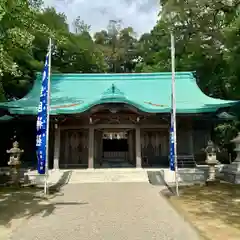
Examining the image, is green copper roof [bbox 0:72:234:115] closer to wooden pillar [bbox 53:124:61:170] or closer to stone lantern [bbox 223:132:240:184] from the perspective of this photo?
wooden pillar [bbox 53:124:61:170]

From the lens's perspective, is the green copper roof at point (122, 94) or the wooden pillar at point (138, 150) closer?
the green copper roof at point (122, 94)

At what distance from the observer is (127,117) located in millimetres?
15227

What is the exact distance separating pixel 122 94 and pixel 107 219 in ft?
27.8

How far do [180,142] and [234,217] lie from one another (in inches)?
363

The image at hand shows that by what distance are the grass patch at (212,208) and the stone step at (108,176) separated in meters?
2.73

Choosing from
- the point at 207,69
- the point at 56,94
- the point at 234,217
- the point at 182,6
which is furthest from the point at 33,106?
the point at 207,69

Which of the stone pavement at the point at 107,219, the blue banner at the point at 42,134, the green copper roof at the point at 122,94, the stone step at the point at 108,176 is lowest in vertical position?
the stone pavement at the point at 107,219

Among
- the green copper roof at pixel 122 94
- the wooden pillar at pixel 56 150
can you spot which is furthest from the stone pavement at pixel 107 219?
the green copper roof at pixel 122 94

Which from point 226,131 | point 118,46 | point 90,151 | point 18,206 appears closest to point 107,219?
point 18,206

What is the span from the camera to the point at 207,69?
2261cm

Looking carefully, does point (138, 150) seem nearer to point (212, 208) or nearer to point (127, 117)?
point (127, 117)

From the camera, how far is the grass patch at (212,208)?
5.74m

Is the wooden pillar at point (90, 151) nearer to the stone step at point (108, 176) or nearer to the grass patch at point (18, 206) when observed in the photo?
the stone step at point (108, 176)

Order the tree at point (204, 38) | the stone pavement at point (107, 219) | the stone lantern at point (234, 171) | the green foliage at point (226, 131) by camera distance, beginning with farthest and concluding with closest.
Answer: the green foliage at point (226, 131), the tree at point (204, 38), the stone lantern at point (234, 171), the stone pavement at point (107, 219)
